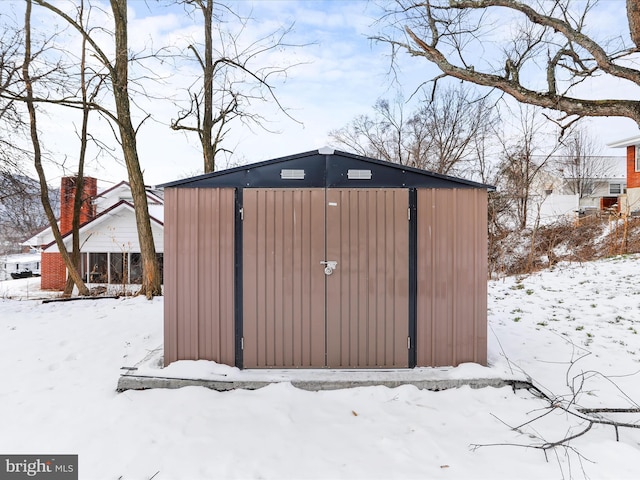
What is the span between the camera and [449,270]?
3471 mm

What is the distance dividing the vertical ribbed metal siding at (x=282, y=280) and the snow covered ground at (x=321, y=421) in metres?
0.42

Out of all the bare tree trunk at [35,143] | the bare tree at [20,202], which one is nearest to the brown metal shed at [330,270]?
the bare tree trunk at [35,143]

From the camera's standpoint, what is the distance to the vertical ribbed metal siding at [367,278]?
11.4 feet

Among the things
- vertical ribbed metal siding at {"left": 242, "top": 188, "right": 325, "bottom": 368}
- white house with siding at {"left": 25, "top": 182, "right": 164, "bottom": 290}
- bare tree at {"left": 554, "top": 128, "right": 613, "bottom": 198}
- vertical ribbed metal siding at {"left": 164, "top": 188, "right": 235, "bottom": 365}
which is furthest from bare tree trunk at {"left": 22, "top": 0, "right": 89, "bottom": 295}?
bare tree at {"left": 554, "top": 128, "right": 613, "bottom": 198}

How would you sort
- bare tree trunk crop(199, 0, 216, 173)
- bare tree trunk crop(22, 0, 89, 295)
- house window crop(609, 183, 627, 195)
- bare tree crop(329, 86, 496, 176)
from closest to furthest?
bare tree trunk crop(22, 0, 89, 295), bare tree trunk crop(199, 0, 216, 173), bare tree crop(329, 86, 496, 176), house window crop(609, 183, 627, 195)

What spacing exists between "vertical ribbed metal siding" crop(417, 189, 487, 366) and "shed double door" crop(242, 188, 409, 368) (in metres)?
0.18

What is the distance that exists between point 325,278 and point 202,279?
124cm

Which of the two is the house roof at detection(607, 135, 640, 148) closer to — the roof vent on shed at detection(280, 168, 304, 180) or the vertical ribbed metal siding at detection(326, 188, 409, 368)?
the vertical ribbed metal siding at detection(326, 188, 409, 368)

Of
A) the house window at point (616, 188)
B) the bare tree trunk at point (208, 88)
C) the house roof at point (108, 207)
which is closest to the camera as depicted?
the bare tree trunk at point (208, 88)

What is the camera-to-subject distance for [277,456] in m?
2.32

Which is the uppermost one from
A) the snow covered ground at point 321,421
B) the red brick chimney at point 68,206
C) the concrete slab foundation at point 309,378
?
the red brick chimney at point 68,206

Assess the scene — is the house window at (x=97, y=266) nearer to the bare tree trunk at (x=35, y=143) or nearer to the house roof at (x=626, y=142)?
the bare tree trunk at (x=35, y=143)

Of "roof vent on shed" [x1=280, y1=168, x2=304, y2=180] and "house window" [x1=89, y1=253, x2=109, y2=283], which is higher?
"roof vent on shed" [x1=280, y1=168, x2=304, y2=180]

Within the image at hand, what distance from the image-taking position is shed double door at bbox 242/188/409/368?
348cm
